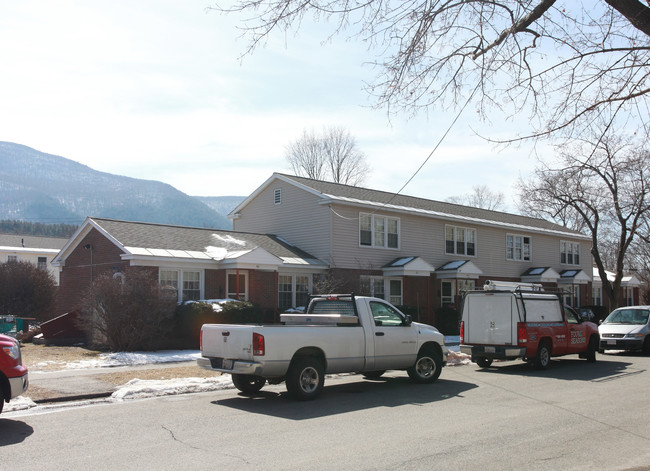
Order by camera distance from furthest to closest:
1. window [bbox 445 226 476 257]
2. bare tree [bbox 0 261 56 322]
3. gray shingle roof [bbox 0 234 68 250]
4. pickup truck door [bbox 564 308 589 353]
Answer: gray shingle roof [bbox 0 234 68 250], window [bbox 445 226 476 257], bare tree [bbox 0 261 56 322], pickup truck door [bbox 564 308 589 353]

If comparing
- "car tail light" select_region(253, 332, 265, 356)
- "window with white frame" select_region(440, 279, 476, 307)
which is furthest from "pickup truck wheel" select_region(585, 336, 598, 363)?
"window with white frame" select_region(440, 279, 476, 307)

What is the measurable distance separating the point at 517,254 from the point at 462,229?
5.61 m

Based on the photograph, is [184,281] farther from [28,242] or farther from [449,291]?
[28,242]

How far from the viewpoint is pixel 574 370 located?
15977 millimetres

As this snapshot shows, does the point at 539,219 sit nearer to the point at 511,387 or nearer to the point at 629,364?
the point at 629,364

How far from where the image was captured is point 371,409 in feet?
33.0

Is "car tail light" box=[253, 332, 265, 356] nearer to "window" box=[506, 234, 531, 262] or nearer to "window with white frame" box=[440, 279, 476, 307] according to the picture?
"window with white frame" box=[440, 279, 476, 307]

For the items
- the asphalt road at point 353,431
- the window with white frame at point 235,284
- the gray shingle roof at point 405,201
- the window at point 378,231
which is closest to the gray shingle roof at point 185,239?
the window with white frame at point 235,284

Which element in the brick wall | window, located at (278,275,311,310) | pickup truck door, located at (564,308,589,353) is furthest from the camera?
window, located at (278,275,311,310)

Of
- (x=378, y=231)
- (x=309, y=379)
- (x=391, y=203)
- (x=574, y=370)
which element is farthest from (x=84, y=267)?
(x=574, y=370)

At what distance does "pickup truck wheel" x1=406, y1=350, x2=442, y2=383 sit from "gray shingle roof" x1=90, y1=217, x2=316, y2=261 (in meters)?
12.6

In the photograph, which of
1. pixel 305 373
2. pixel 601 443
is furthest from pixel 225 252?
pixel 601 443

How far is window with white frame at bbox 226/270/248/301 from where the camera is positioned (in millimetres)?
24344

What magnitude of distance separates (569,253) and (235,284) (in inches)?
1068
